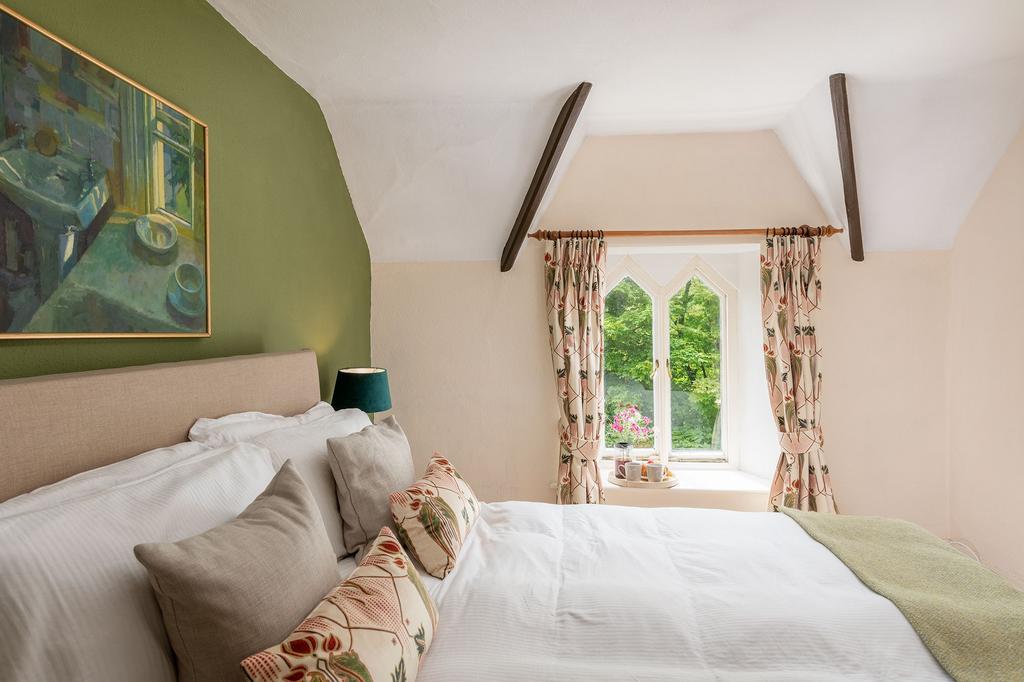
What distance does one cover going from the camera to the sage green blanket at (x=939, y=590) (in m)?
1.26

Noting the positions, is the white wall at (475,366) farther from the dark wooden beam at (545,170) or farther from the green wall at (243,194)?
the green wall at (243,194)

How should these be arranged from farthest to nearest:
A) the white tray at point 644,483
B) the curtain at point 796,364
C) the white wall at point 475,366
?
the white wall at point 475,366 < the white tray at point 644,483 < the curtain at point 796,364

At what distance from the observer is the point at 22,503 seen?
1.05 m

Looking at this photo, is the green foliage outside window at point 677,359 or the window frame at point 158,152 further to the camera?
the green foliage outside window at point 677,359

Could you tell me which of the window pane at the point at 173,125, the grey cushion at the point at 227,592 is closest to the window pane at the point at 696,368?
the window pane at the point at 173,125

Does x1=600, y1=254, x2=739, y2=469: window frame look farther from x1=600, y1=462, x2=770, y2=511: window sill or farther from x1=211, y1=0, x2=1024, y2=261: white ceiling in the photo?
x1=211, y1=0, x2=1024, y2=261: white ceiling

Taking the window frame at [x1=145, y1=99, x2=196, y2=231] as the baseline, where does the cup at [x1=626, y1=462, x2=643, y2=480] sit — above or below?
below

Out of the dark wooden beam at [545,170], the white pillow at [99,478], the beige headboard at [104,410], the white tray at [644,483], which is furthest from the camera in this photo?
the white tray at [644,483]

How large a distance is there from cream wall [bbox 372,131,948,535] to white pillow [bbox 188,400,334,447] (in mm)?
1545

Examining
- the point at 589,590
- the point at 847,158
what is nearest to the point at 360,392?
the point at 589,590

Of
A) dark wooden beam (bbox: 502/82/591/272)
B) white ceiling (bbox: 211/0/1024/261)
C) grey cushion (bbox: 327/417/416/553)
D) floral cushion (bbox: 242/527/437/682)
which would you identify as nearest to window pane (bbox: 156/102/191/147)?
white ceiling (bbox: 211/0/1024/261)

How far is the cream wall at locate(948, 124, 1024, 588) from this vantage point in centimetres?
289

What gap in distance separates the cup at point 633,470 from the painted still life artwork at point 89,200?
247cm

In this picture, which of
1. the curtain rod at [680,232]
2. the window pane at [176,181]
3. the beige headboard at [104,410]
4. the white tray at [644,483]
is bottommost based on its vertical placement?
the white tray at [644,483]
